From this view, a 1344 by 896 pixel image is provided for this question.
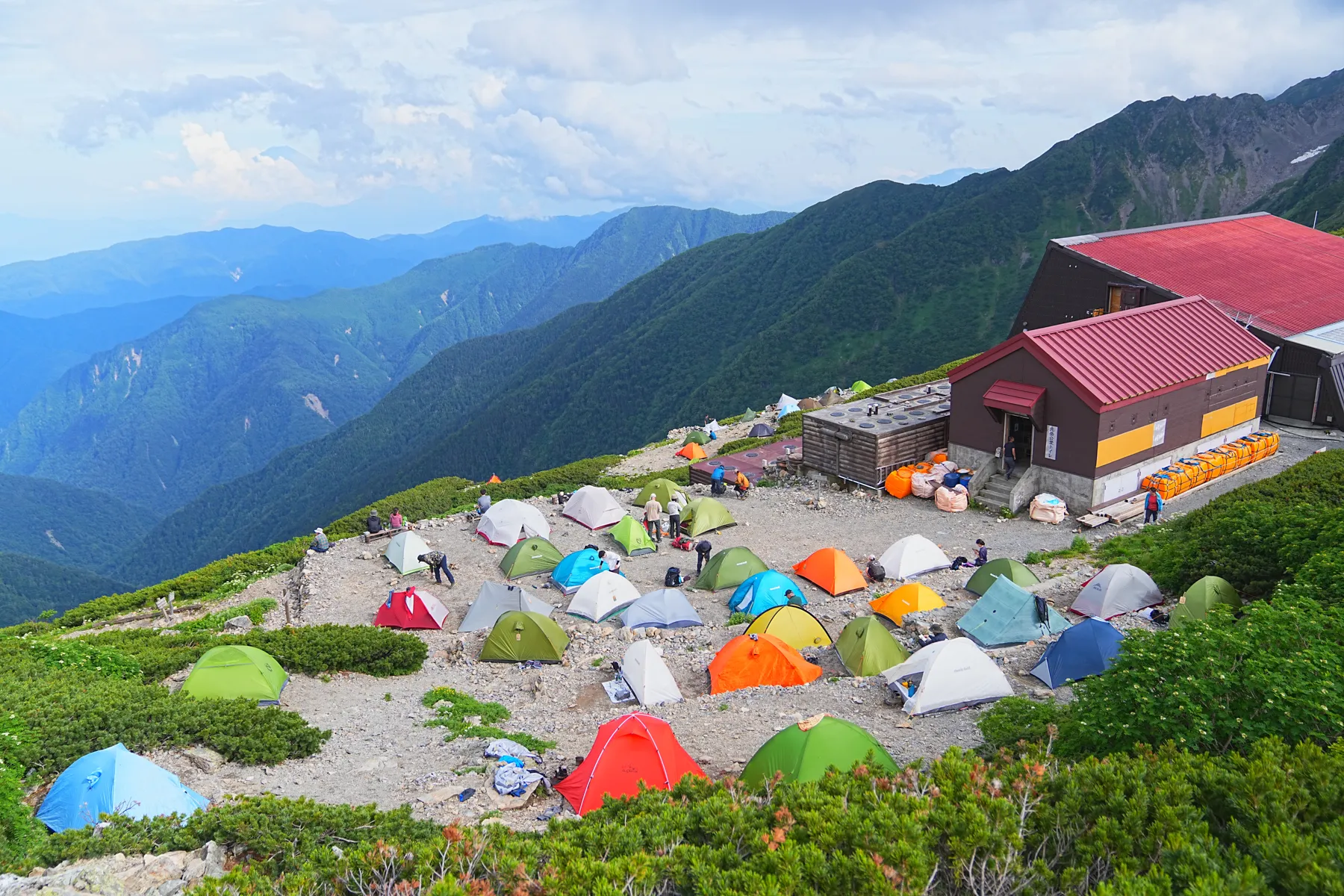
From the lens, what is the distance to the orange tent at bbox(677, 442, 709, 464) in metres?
47.3

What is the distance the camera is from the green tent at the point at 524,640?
755 inches

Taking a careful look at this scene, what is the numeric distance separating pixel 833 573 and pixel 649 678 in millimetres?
7388

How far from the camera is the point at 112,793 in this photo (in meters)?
11.9

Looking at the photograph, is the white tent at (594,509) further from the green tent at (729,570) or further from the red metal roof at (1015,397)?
the red metal roof at (1015,397)

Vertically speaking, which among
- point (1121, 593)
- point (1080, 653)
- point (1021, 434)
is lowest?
point (1121, 593)

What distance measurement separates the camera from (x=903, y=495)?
2938 centimetres

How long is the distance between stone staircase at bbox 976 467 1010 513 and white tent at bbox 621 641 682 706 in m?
15.0

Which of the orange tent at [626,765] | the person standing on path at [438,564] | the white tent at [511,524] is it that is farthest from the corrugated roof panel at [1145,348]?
the person standing on path at [438,564]

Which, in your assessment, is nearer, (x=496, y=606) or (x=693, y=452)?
(x=496, y=606)

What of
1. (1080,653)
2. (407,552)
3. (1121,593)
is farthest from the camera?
(407,552)

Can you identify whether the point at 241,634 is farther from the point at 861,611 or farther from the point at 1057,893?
the point at 1057,893

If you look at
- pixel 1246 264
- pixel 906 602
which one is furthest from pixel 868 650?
pixel 1246 264

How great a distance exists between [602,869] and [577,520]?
75.4 feet

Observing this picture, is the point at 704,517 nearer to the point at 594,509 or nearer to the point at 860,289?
the point at 594,509
